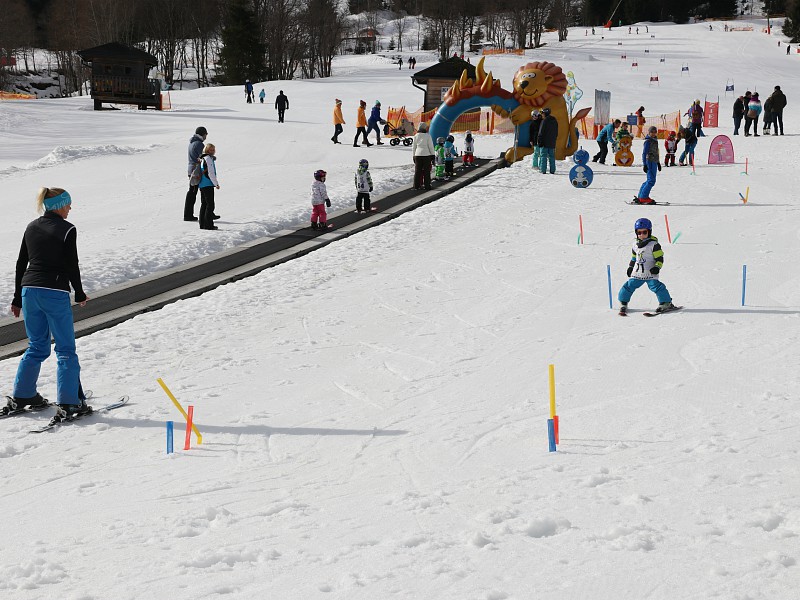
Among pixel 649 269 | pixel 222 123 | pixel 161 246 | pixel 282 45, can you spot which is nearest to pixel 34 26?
pixel 282 45

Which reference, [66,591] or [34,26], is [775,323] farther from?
[34,26]

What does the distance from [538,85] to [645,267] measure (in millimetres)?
17148

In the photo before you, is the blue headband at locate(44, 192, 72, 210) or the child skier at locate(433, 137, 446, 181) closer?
the blue headband at locate(44, 192, 72, 210)

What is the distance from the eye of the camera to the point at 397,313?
10.2 metres

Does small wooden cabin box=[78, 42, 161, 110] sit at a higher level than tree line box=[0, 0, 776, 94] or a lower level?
lower

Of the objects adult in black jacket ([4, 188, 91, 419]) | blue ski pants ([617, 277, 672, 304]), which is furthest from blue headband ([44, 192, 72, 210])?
blue ski pants ([617, 277, 672, 304])

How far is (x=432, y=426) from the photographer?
6.49 metres

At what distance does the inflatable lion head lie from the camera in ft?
83.0

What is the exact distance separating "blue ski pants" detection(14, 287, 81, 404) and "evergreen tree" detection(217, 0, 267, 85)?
6690 cm

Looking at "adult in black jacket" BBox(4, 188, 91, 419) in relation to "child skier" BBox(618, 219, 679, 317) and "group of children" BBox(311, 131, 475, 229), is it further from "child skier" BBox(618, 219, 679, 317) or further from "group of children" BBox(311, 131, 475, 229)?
"group of children" BBox(311, 131, 475, 229)

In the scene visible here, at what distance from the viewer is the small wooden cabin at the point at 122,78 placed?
4447cm

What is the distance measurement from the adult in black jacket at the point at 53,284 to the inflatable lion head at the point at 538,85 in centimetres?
2048

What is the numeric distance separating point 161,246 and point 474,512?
10117 mm

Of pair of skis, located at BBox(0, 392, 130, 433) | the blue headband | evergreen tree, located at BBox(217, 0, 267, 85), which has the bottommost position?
pair of skis, located at BBox(0, 392, 130, 433)
